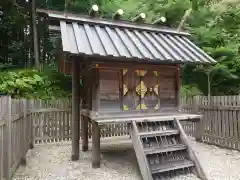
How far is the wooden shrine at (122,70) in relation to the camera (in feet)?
19.4

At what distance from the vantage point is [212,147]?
817 centimetres

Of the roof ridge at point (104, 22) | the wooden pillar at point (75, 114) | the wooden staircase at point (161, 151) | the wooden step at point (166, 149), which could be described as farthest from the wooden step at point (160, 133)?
the roof ridge at point (104, 22)

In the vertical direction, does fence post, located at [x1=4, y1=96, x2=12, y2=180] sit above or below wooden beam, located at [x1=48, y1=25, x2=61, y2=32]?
below

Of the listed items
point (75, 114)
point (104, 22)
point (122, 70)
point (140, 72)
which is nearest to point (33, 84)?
point (75, 114)

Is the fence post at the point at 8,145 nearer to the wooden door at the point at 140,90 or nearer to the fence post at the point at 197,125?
the wooden door at the point at 140,90

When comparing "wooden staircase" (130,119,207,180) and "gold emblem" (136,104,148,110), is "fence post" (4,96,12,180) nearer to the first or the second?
"wooden staircase" (130,119,207,180)

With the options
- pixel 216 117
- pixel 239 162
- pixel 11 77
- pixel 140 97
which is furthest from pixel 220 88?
pixel 11 77

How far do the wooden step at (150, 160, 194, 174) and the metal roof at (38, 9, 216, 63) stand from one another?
2.57 meters

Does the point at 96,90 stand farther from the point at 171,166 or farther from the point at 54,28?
the point at 171,166

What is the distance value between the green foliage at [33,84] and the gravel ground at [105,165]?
11.1 ft

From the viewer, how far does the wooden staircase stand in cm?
509

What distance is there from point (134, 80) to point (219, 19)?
311 inches

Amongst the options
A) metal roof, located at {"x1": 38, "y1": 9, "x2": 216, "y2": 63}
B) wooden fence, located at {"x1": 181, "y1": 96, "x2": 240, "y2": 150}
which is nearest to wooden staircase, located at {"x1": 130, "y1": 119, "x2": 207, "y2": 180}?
metal roof, located at {"x1": 38, "y1": 9, "x2": 216, "y2": 63}

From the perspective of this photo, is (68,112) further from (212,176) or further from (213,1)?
(213,1)
